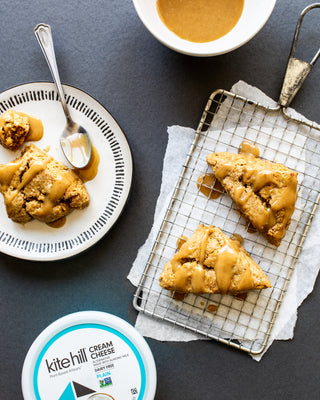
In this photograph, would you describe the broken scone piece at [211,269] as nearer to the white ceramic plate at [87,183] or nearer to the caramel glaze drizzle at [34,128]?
the white ceramic plate at [87,183]

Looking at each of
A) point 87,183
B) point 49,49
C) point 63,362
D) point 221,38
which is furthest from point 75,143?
point 63,362

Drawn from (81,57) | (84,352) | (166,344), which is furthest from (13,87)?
(166,344)

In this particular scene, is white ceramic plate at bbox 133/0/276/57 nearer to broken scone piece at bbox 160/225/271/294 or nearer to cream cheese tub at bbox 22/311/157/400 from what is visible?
broken scone piece at bbox 160/225/271/294

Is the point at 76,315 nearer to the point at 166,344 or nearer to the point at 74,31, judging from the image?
the point at 166,344

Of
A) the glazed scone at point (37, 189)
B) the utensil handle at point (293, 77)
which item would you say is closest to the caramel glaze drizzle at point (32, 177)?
the glazed scone at point (37, 189)

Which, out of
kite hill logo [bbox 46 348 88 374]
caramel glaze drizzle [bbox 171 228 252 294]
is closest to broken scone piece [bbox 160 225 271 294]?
caramel glaze drizzle [bbox 171 228 252 294]
